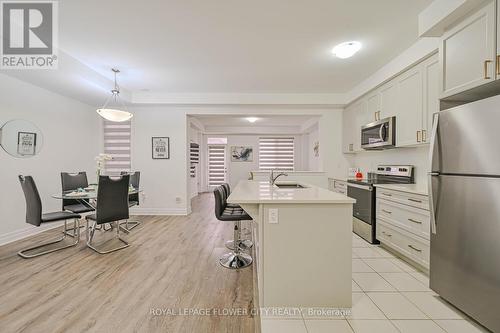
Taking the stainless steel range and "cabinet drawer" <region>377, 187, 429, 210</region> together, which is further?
the stainless steel range

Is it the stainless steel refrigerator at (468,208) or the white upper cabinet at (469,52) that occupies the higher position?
the white upper cabinet at (469,52)

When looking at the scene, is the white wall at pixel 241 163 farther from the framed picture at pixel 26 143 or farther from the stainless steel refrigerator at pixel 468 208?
the stainless steel refrigerator at pixel 468 208

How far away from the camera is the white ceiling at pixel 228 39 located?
82.4 inches

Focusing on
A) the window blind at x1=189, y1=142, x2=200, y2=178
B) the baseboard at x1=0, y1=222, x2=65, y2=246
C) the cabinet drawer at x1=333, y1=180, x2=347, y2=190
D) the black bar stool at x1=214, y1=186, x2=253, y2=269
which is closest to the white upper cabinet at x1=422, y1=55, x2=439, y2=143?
the cabinet drawer at x1=333, y1=180, x2=347, y2=190

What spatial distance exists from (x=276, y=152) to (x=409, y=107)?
224 inches

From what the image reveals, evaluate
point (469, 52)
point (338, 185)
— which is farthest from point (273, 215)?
point (338, 185)

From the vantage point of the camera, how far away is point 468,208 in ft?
A: 5.13

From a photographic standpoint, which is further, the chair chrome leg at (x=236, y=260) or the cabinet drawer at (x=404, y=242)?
the chair chrome leg at (x=236, y=260)

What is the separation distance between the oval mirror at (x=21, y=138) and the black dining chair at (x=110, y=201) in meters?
1.73

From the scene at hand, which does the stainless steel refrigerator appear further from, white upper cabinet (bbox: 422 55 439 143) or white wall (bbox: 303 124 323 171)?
white wall (bbox: 303 124 323 171)

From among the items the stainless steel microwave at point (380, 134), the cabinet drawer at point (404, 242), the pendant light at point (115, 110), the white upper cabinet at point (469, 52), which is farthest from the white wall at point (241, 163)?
the white upper cabinet at point (469, 52)

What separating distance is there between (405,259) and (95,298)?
3.33 metres

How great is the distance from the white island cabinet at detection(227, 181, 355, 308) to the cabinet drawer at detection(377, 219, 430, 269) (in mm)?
1101

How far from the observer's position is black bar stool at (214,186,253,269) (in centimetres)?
242
